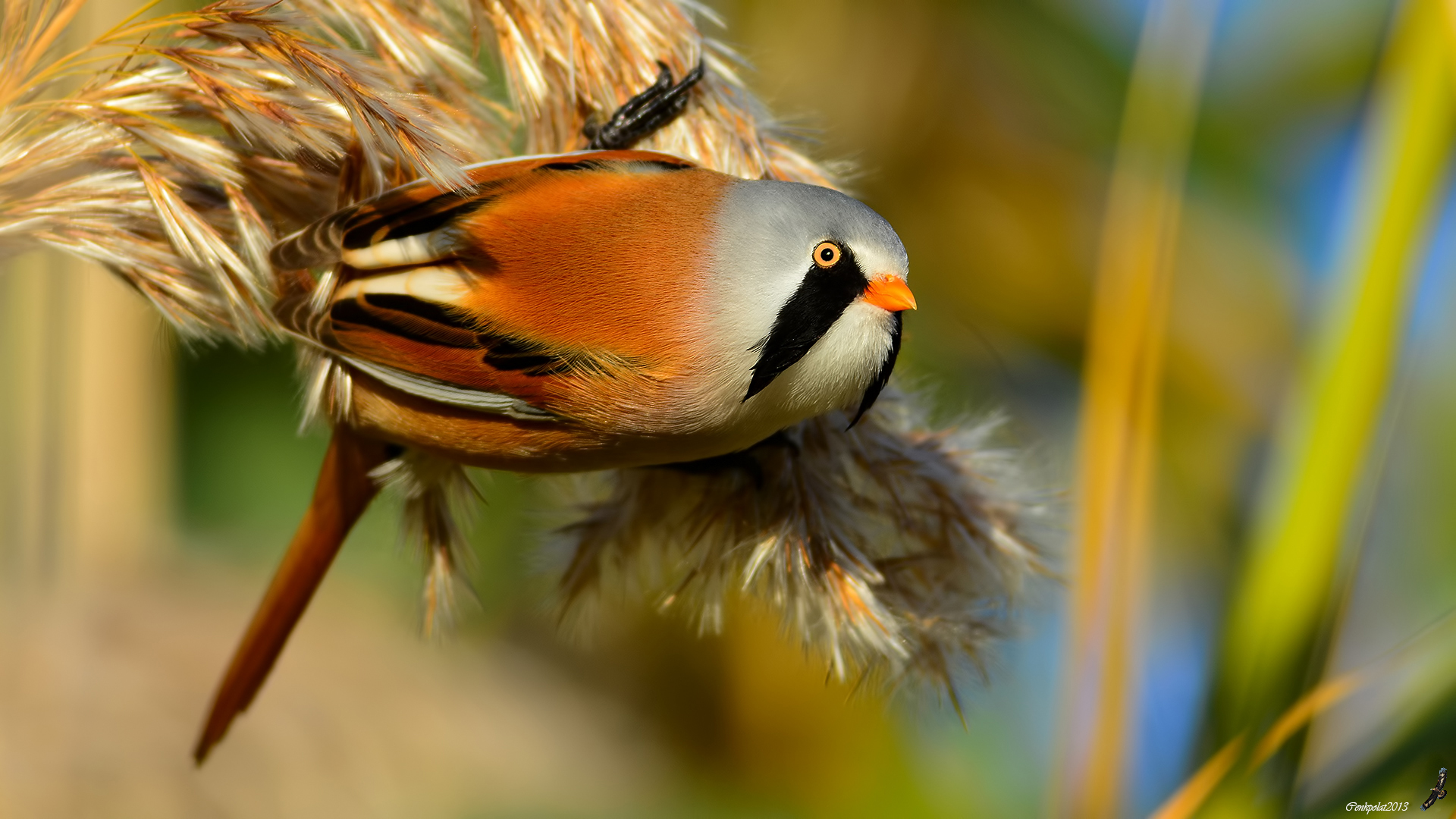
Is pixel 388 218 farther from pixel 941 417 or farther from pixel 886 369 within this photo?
pixel 941 417

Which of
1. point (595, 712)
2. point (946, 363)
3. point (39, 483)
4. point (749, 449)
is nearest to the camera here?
point (749, 449)

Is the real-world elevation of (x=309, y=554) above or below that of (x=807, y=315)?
below

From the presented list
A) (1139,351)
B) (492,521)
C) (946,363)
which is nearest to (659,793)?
(492,521)

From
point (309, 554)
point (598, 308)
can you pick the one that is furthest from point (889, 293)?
point (309, 554)

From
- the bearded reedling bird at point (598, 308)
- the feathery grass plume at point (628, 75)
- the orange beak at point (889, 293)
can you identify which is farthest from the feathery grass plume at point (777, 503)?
the orange beak at point (889, 293)

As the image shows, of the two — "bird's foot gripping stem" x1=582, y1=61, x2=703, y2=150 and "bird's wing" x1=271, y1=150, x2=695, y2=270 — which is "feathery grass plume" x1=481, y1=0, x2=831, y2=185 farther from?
"bird's wing" x1=271, y1=150, x2=695, y2=270

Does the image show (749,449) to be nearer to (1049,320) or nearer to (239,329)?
(239,329)
